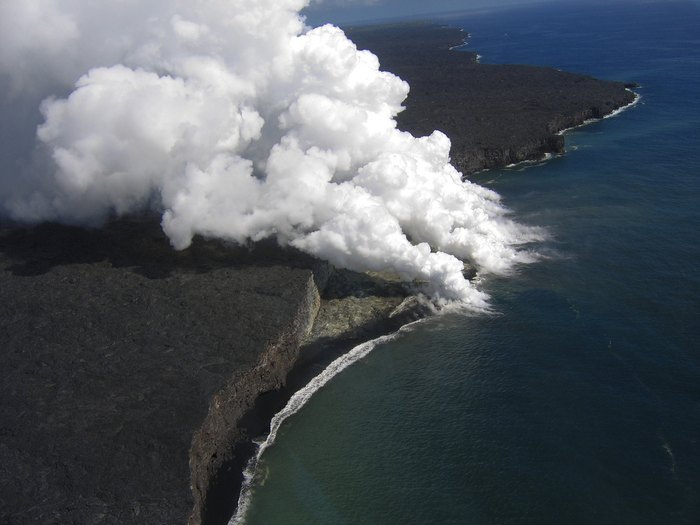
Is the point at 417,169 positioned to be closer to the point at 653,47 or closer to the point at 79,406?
the point at 79,406

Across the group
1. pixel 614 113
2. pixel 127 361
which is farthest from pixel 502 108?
pixel 127 361

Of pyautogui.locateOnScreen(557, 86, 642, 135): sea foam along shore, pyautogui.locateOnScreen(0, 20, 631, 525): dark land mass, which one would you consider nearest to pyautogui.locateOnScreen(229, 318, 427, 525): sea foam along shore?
pyautogui.locateOnScreen(0, 20, 631, 525): dark land mass

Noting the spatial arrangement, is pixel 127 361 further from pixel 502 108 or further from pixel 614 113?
pixel 614 113

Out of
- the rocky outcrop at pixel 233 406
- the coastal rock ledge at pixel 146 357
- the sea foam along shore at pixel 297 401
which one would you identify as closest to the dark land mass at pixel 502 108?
the coastal rock ledge at pixel 146 357

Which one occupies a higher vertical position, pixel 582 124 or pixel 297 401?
pixel 582 124

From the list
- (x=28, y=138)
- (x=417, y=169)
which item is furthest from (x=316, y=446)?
(x=28, y=138)

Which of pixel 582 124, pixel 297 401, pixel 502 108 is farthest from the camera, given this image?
pixel 502 108
